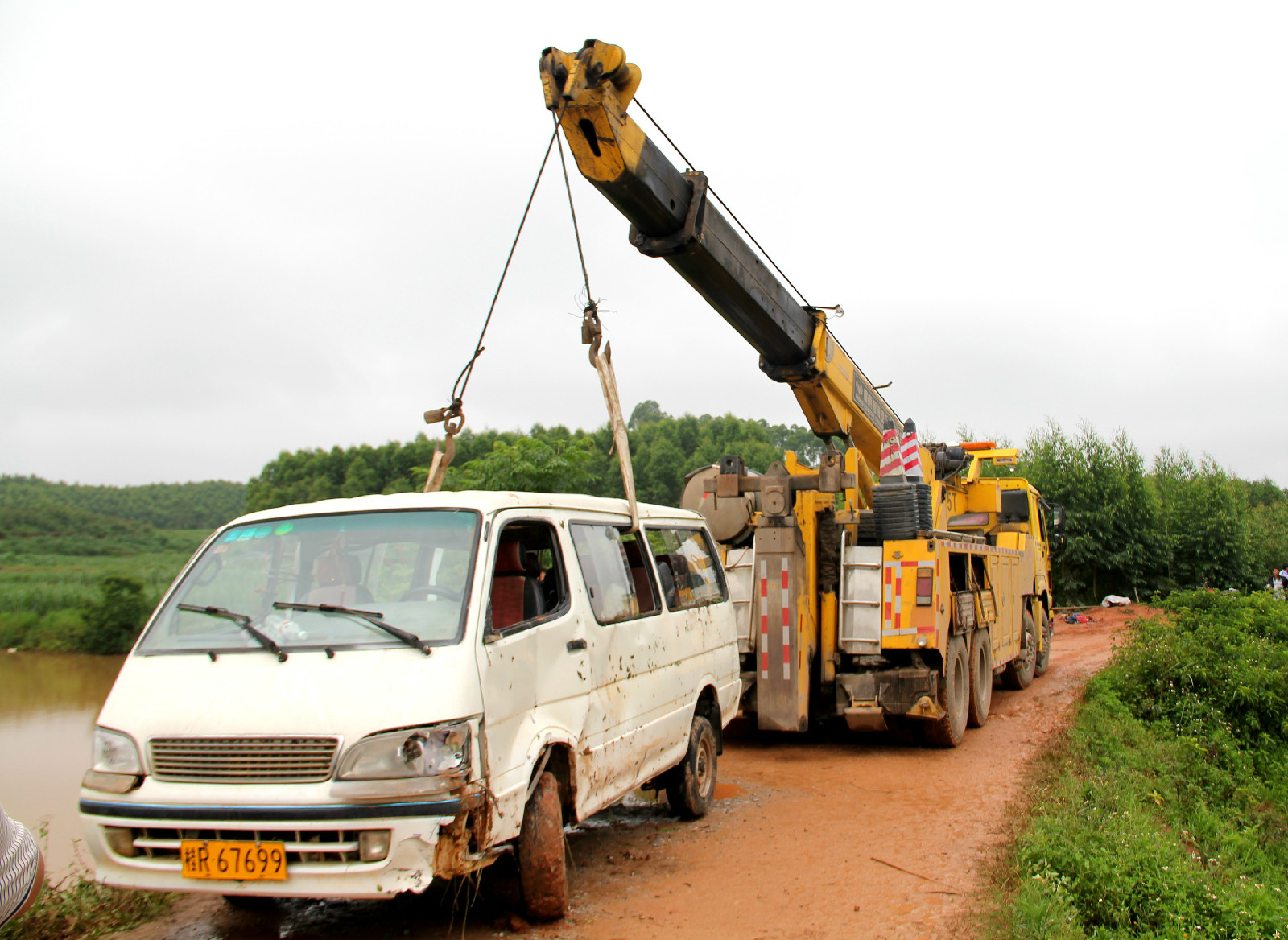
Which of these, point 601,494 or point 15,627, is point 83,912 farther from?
point 15,627

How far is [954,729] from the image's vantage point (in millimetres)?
8820

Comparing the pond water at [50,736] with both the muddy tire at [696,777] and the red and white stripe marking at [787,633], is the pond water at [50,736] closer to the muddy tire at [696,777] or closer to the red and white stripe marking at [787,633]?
the muddy tire at [696,777]

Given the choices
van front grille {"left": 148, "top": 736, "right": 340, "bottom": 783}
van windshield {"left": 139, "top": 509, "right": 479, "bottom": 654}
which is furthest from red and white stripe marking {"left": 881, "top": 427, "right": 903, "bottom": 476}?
van front grille {"left": 148, "top": 736, "right": 340, "bottom": 783}

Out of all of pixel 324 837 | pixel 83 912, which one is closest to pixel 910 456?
pixel 324 837

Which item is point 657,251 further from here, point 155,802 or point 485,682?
point 155,802

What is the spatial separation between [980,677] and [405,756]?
7.91 m

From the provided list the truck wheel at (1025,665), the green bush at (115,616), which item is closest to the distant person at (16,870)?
the truck wheel at (1025,665)

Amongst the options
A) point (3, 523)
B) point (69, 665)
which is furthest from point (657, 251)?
point (3, 523)

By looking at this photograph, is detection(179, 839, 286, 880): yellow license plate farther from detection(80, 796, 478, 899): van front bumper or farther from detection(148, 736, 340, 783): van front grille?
detection(148, 736, 340, 783): van front grille

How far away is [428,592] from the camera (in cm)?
420

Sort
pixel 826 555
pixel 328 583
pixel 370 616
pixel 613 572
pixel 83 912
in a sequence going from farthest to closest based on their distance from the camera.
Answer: pixel 826 555 → pixel 613 572 → pixel 83 912 → pixel 328 583 → pixel 370 616

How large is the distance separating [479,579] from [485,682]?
481 mm

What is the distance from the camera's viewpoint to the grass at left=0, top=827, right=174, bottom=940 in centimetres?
425

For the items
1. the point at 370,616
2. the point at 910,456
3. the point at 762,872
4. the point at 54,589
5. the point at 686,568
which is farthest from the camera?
the point at 54,589
